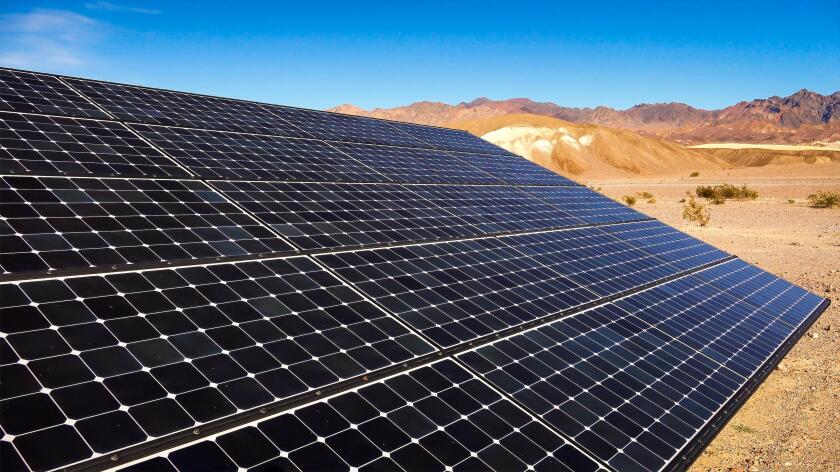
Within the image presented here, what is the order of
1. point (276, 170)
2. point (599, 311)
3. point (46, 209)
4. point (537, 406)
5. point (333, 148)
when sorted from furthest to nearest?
point (333, 148) → point (276, 170) → point (599, 311) → point (46, 209) → point (537, 406)

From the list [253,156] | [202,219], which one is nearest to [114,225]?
[202,219]

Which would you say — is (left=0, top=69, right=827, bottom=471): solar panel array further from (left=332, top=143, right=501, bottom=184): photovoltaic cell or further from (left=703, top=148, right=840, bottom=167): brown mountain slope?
(left=703, top=148, right=840, bottom=167): brown mountain slope

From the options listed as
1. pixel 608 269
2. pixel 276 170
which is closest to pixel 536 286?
pixel 608 269

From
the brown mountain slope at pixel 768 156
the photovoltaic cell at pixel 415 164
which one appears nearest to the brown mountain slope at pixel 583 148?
the brown mountain slope at pixel 768 156

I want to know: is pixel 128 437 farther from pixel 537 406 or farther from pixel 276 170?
pixel 276 170

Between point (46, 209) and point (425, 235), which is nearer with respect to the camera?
point (46, 209)

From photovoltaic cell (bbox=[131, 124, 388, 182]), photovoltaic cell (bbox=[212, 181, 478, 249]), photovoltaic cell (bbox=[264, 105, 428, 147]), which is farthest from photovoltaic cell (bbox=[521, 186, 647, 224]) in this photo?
photovoltaic cell (bbox=[131, 124, 388, 182])
